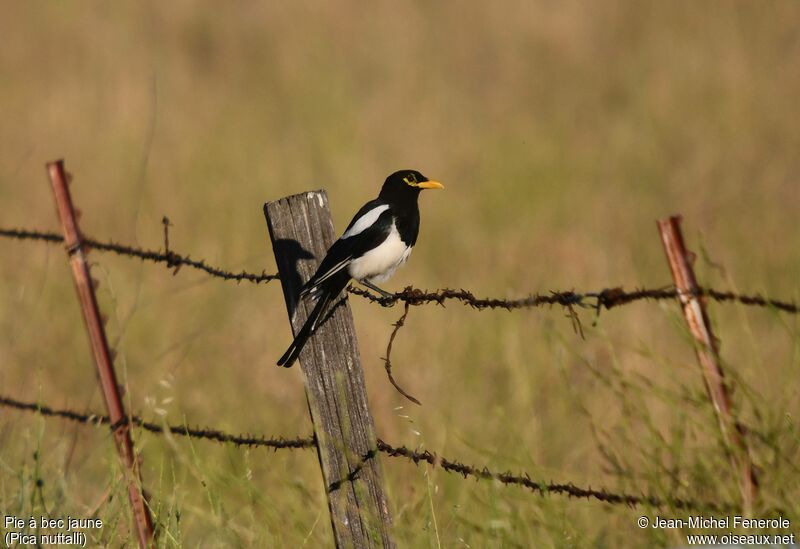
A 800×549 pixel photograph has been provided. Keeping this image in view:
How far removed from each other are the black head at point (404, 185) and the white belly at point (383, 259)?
0.19m

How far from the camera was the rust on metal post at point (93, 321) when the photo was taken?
3742mm

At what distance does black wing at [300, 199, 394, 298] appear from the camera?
123 inches

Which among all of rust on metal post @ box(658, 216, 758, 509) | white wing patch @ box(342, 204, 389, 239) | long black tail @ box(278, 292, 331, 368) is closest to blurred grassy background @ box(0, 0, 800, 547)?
rust on metal post @ box(658, 216, 758, 509)

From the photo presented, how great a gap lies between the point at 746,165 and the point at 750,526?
302 inches

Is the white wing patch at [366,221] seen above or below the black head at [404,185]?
below

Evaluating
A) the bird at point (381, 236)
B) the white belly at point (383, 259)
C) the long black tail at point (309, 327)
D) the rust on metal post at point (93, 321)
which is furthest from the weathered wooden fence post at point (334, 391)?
the rust on metal post at point (93, 321)

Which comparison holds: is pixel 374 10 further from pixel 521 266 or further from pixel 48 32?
pixel 521 266

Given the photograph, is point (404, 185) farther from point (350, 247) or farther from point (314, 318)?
point (314, 318)

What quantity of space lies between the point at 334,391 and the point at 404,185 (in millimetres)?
1471

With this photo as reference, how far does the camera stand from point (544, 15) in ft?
45.2

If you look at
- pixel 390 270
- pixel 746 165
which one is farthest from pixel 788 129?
pixel 390 270

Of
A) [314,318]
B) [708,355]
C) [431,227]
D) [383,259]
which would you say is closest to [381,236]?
Result: [383,259]

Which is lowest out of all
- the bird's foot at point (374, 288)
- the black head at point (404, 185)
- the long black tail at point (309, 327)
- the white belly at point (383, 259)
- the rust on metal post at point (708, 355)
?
the rust on metal post at point (708, 355)

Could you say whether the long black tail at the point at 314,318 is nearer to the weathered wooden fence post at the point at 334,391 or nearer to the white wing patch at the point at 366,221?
the weathered wooden fence post at the point at 334,391
